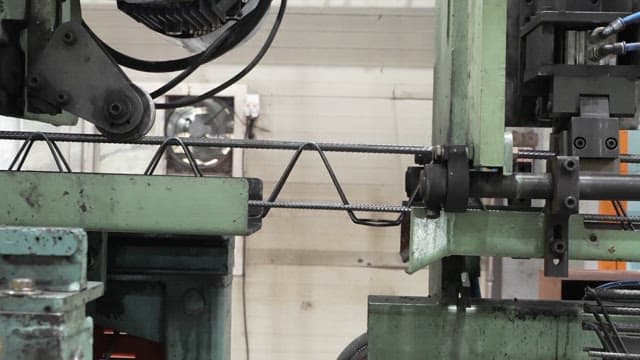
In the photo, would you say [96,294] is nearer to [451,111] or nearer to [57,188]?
[57,188]

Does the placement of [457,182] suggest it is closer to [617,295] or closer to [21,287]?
[617,295]

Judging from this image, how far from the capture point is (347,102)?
267 centimetres

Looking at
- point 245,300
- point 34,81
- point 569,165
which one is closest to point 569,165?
point 569,165

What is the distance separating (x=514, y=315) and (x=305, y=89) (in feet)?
5.75

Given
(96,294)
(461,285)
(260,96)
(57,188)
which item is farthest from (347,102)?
(96,294)

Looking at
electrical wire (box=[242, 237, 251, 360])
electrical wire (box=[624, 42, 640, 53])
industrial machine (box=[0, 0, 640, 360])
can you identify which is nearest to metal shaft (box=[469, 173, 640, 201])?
industrial machine (box=[0, 0, 640, 360])

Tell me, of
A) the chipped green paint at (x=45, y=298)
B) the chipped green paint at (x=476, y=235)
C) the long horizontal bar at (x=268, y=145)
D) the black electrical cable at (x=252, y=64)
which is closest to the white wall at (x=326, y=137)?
the black electrical cable at (x=252, y=64)

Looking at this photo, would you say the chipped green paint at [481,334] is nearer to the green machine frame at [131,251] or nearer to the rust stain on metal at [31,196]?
the green machine frame at [131,251]

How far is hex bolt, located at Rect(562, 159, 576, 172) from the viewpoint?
92 cm

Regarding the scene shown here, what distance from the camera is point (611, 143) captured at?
1046 mm

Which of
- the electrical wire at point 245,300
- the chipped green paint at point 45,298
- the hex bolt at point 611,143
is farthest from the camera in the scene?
the electrical wire at point 245,300

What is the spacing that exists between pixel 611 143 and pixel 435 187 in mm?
370

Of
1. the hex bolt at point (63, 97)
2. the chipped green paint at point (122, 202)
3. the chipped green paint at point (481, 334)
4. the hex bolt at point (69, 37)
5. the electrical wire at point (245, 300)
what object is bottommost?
the electrical wire at point (245, 300)

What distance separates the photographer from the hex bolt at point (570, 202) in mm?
911
